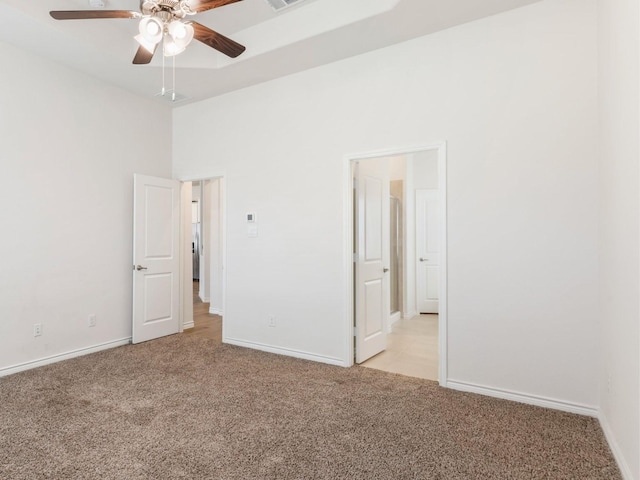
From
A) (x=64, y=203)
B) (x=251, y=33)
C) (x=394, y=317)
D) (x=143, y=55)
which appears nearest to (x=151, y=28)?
(x=143, y=55)

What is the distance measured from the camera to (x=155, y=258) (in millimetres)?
4656

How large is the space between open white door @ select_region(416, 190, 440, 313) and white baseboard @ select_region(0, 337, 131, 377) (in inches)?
181

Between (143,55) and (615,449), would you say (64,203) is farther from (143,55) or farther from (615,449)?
(615,449)

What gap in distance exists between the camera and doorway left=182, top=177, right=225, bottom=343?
525 cm

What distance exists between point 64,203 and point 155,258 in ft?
3.85

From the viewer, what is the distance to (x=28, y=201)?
11.7ft

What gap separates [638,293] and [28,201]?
15.5 ft

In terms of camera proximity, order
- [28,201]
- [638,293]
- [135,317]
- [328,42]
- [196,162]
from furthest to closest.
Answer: [196,162]
[135,317]
[28,201]
[328,42]
[638,293]

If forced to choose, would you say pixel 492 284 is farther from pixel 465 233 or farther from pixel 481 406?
pixel 481 406

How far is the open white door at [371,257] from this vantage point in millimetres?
3756

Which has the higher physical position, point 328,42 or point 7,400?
point 328,42

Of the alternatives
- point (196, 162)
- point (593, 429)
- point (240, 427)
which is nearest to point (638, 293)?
point (593, 429)

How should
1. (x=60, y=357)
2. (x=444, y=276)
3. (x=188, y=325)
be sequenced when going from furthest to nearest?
(x=188, y=325) < (x=60, y=357) < (x=444, y=276)

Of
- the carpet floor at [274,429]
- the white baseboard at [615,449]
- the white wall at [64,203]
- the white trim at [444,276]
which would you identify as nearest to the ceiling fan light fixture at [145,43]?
the white wall at [64,203]
